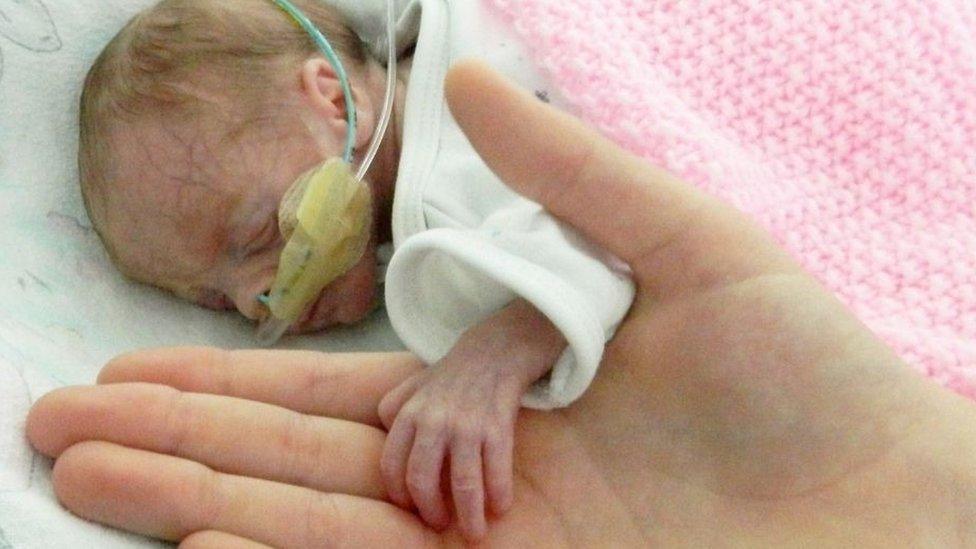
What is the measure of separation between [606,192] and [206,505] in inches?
16.3

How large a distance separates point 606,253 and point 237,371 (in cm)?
37

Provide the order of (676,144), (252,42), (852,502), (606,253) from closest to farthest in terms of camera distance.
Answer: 1. (852,502)
2. (606,253)
3. (676,144)
4. (252,42)

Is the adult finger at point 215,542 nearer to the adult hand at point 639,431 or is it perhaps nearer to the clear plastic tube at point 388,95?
the adult hand at point 639,431

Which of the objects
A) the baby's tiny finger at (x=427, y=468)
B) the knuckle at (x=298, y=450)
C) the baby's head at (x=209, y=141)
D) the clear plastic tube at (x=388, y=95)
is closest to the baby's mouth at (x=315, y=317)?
the baby's head at (x=209, y=141)

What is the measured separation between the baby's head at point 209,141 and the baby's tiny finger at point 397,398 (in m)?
0.27

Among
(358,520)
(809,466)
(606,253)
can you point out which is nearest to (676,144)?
(606,253)

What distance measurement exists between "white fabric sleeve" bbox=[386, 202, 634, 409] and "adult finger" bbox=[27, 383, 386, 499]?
0.37 feet

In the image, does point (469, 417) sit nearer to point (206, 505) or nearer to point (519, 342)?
point (519, 342)

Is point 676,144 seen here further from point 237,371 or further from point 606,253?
point 237,371

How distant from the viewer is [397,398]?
2.83ft

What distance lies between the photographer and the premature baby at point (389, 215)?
81 centimetres

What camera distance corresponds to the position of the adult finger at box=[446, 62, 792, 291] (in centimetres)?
76

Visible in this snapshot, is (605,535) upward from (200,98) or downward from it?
downward

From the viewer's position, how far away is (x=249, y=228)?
3.42 feet
